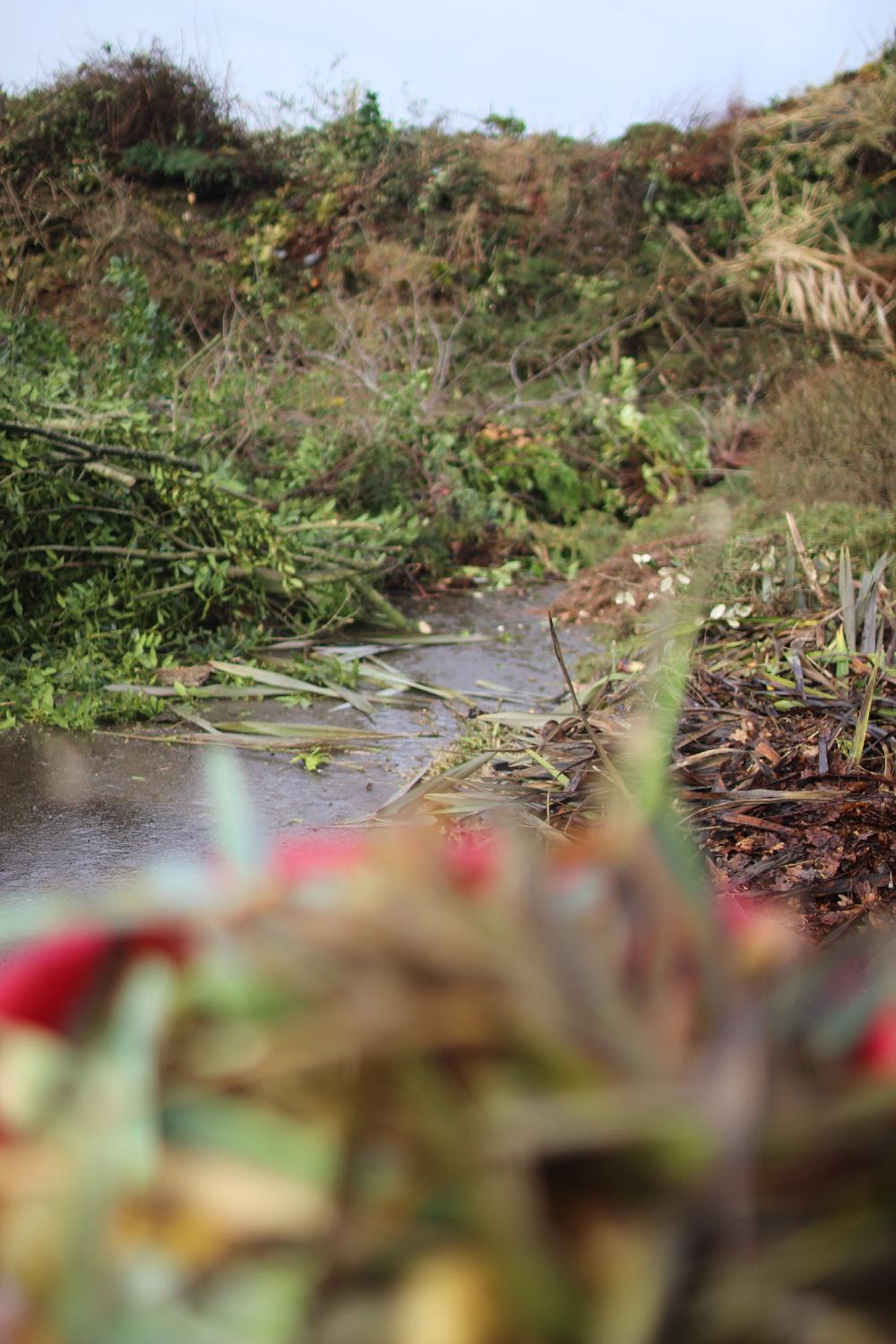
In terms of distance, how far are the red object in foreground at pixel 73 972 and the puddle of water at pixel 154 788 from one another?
2.62 metres

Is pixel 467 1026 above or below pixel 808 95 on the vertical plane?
below

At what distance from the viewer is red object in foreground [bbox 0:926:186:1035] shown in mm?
468

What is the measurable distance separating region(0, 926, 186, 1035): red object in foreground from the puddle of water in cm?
262

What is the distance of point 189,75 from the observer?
14211 mm

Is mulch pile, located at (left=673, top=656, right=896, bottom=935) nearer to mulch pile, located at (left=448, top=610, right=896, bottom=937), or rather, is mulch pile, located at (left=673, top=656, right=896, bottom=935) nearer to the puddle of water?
mulch pile, located at (left=448, top=610, right=896, bottom=937)

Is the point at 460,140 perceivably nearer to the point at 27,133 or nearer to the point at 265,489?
the point at 27,133

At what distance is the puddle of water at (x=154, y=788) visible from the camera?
3219mm

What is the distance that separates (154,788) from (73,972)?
3.41 meters

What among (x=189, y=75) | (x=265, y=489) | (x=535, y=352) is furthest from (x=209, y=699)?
(x=189, y=75)

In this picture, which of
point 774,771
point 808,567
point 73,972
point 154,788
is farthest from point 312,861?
point 808,567

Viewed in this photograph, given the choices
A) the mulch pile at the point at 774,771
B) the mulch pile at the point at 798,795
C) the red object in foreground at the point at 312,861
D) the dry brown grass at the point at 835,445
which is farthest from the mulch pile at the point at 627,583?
the red object in foreground at the point at 312,861

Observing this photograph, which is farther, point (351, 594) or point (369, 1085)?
point (351, 594)

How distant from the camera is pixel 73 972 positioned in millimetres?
474

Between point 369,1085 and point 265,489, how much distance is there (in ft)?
20.2
